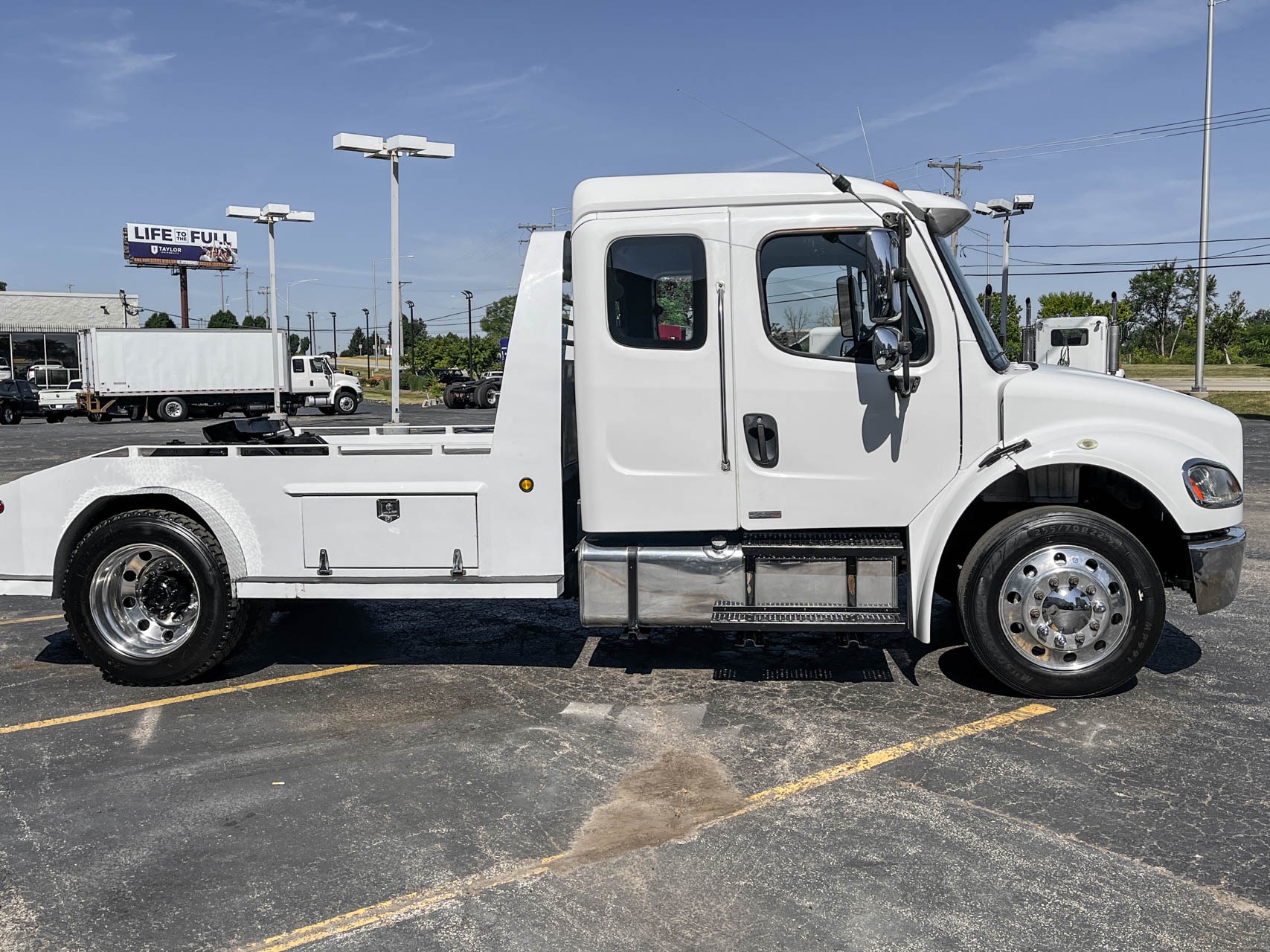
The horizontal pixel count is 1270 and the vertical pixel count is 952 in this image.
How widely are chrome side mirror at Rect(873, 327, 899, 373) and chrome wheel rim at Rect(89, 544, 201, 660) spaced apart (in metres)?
3.95

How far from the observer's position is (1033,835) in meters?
4.08

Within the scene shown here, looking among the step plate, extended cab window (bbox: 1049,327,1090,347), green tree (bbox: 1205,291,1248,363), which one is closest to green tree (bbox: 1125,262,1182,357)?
green tree (bbox: 1205,291,1248,363)

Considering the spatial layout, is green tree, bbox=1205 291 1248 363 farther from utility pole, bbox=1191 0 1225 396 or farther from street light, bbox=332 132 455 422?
street light, bbox=332 132 455 422

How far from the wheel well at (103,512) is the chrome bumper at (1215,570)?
5.29m

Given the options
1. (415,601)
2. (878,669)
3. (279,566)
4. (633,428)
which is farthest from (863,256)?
(415,601)

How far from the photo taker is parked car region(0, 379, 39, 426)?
130 ft

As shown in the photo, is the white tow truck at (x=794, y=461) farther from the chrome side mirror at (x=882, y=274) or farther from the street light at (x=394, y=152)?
the street light at (x=394, y=152)

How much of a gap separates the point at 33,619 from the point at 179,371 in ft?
111

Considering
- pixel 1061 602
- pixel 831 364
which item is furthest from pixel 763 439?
pixel 1061 602

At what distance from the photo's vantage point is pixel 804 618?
5496 millimetres

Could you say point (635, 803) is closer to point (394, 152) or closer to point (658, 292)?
point (658, 292)

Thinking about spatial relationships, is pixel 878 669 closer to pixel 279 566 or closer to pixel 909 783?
pixel 909 783

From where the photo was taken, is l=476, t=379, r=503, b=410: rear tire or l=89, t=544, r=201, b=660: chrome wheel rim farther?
l=476, t=379, r=503, b=410: rear tire

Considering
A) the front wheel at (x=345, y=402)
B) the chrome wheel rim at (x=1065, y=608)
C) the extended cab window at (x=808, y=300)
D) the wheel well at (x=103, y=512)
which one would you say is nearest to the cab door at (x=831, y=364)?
the extended cab window at (x=808, y=300)
